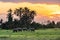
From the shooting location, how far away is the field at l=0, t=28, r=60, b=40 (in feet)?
6.45

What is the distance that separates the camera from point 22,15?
2.01 meters

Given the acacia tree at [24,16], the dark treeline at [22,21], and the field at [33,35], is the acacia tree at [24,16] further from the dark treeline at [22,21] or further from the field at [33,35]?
the field at [33,35]

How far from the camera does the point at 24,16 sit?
2006mm

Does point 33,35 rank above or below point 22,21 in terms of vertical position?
below

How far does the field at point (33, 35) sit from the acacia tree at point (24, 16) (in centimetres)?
14

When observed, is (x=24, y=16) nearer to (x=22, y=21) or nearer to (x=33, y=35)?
(x=22, y=21)

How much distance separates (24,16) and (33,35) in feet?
0.98

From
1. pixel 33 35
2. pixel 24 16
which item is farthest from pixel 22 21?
pixel 33 35

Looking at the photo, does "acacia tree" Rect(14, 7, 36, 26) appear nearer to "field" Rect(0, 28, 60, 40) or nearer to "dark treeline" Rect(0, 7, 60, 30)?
"dark treeline" Rect(0, 7, 60, 30)

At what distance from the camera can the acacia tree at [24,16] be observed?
6.58 ft

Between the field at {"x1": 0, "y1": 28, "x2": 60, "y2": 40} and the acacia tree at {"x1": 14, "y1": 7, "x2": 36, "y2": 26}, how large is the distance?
0.14m

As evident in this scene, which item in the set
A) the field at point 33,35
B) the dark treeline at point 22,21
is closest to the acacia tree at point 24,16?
the dark treeline at point 22,21

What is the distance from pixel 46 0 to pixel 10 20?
0.61 meters

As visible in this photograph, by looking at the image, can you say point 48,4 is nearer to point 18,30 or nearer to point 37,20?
point 37,20
